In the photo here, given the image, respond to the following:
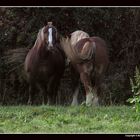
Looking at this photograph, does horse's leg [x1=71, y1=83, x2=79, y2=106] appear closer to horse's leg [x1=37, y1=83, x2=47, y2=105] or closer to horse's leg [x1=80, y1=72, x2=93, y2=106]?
horse's leg [x1=80, y1=72, x2=93, y2=106]

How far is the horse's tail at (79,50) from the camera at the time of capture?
10.6 metres

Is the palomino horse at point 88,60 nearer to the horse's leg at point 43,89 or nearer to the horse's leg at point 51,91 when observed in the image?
the horse's leg at point 51,91

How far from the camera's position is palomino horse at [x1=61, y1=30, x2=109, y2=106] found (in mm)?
10609

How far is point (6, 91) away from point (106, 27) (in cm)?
223

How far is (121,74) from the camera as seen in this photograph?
1141 cm

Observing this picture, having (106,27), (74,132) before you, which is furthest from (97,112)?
(106,27)

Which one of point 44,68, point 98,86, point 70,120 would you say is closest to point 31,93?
point 44,68

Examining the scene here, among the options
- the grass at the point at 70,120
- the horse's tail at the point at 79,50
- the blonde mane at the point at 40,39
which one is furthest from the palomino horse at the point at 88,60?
the grass at the point at 70,120

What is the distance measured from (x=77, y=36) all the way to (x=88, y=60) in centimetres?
62

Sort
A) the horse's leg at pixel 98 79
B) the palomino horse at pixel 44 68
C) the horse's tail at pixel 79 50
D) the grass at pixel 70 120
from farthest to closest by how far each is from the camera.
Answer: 1. the palomino horse at pixel 44 68
2. the horse's leg at pixel 98 79
3. the horse's tail at pixel 79 50
4. the grass at pixel 70 120

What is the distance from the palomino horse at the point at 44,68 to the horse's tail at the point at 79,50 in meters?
0.14

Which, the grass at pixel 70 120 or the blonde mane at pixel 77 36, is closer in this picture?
the grass at pixel 70 120

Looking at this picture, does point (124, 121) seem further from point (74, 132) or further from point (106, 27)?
point (106, 27)

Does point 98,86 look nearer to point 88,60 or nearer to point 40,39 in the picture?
point 88,60
